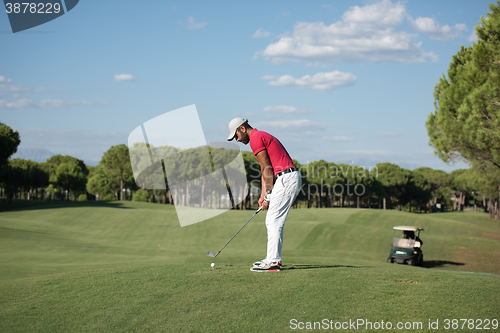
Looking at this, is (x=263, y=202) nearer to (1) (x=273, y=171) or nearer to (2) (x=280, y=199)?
(2) (x=280, y=199)

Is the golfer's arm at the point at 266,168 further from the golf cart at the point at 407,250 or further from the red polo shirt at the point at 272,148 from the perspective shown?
the golf cart at the point at 407,250

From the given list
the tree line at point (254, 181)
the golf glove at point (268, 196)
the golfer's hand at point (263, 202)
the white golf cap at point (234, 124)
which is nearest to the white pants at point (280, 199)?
the golf glove at point (268, 196)

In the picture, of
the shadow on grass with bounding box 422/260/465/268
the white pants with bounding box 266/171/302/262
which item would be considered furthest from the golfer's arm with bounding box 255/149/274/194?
the shadow on grass with bounding box 422/260/465/268

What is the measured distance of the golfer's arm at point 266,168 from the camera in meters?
6.80

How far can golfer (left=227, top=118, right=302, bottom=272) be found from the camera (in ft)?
22.6

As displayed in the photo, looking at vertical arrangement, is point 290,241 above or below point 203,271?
below

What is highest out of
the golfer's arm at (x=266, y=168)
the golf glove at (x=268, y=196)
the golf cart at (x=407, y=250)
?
the golfer's arm at (x=266, y=168)

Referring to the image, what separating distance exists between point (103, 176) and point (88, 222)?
157ft

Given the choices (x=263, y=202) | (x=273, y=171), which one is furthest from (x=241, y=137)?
(x=263, y=202)

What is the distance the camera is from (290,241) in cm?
2948

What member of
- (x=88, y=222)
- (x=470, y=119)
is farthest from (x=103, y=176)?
(x=470, y=119)

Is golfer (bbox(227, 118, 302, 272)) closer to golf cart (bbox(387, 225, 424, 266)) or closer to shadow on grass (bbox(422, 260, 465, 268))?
golf cart (bbox(387, 225, 424, 266))

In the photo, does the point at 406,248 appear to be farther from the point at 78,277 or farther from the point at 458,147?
the point at 78,277

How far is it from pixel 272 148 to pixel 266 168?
0.37 m
